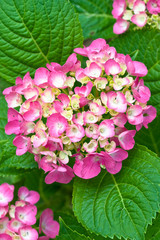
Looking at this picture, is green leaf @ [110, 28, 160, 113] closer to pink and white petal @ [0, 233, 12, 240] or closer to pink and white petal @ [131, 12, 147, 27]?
pink and white petal @ [131, 12, 147, 27]

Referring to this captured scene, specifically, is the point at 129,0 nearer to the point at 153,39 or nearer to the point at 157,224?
the point at 153,39

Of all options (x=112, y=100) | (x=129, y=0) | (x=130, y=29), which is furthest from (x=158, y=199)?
(x=129, y=0)

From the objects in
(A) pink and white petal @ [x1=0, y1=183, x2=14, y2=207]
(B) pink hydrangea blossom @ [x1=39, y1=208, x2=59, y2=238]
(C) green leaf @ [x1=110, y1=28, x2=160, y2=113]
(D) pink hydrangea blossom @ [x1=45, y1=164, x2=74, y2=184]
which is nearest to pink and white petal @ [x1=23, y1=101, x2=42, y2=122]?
(D) pink hydrangea blossom @ [x1=45, y1=164, x2=74, y2=184]

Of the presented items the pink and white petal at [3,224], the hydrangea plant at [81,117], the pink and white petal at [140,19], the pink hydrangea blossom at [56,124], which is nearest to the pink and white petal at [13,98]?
the hydrangea plant at [81,117]

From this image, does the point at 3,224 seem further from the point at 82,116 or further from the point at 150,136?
the point at 150,136

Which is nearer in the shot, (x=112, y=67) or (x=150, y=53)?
(x=112, y=67)

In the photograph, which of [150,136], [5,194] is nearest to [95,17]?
[150,136]
